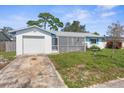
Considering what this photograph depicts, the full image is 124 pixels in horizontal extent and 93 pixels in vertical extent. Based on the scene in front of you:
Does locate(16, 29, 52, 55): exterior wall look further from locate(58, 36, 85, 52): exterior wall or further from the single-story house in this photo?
locate(58, 36, 85, 52): exterior wall

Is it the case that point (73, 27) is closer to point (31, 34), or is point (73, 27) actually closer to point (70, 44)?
point (70, 44)

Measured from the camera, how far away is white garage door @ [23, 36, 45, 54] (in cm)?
2444

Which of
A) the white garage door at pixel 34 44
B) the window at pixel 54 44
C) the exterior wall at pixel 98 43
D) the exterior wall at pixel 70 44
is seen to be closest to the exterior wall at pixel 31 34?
the white garage door at pixel 34 44

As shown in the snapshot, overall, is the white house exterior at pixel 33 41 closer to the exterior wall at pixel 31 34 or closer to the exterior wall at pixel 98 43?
the exterior wall at pixel 31 34

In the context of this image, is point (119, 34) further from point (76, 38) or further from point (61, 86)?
point (61, 86)

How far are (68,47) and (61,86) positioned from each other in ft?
64.1

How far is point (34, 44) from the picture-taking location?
82.0 feet

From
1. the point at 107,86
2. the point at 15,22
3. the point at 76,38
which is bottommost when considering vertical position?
the point at 107,86

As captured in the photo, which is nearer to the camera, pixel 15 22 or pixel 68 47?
pixel 68 47

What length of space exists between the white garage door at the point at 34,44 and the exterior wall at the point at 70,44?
262cm

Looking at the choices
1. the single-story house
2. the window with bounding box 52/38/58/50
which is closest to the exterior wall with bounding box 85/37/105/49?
the single-story house

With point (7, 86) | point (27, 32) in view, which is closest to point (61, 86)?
point (7, 86)

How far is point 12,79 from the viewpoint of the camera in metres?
9.66

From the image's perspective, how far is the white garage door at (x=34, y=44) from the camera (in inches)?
962
